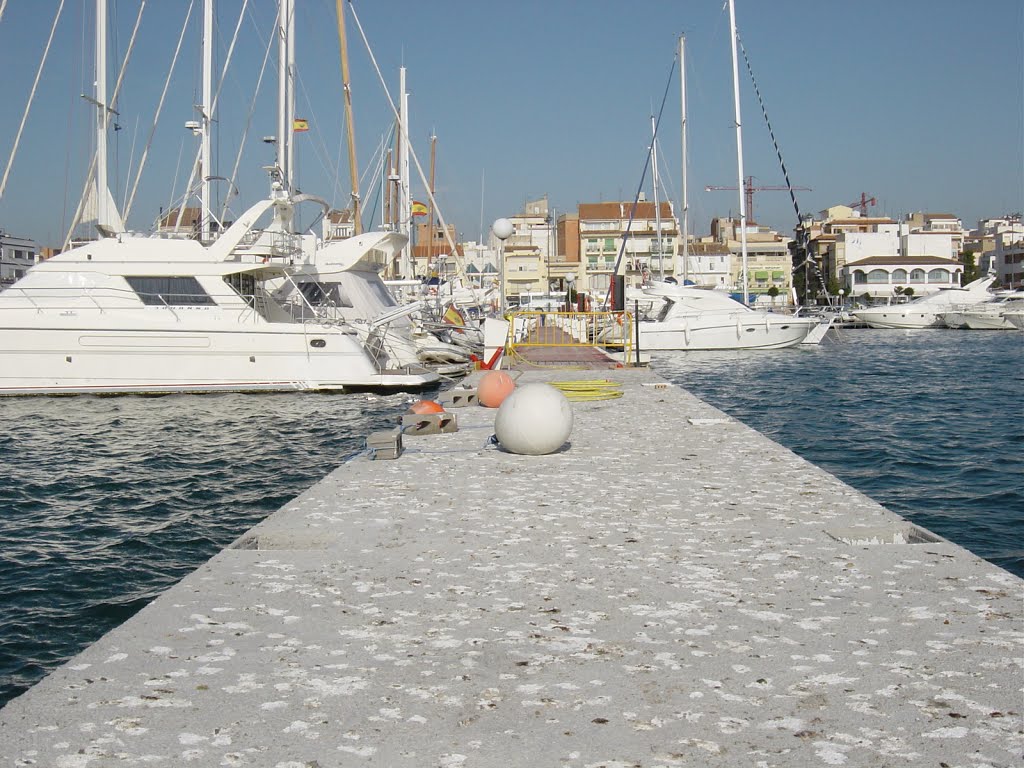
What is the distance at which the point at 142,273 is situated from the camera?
24516 millimetres

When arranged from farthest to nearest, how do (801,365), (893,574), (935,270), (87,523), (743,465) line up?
(935,270) → (801,365) → (87,523) → (743,465) → (893,574)

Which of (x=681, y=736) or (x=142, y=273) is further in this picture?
(x=142, y=273)

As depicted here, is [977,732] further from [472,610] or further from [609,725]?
[472,610]

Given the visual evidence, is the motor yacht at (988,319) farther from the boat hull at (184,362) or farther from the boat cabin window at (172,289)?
the boat cabin window at (172,289)

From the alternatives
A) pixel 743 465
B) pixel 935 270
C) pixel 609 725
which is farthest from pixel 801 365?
pixel 935 270

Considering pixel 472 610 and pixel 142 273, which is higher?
pixel 142 273

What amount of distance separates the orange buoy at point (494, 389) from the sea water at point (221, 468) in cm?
243

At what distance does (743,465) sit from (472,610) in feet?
16.6

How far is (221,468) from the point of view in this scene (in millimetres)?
15039

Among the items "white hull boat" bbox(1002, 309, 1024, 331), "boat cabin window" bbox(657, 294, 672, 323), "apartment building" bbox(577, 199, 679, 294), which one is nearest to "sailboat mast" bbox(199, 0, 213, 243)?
"boat cabin window" bbox(657, 294, 672, 323)

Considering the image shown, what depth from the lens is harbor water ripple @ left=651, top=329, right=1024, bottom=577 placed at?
39.2 feet

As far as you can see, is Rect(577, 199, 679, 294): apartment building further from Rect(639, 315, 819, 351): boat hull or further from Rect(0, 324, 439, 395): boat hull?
Rect(0, 324, 439, 395): boat hull

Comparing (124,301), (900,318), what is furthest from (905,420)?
(900,318)

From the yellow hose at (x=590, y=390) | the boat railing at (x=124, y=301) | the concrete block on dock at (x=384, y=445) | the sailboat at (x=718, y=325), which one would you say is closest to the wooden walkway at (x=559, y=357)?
the yellow hose at (x=590, y=390)
